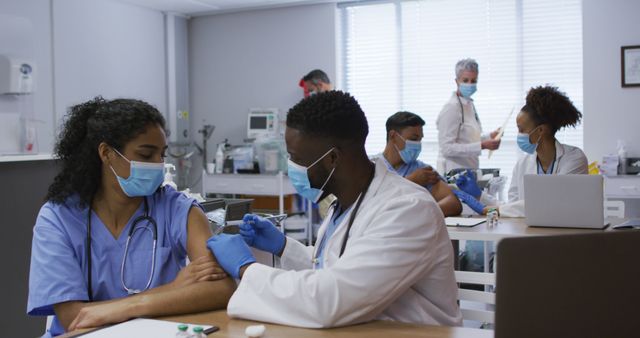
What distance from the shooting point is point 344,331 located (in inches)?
51.8

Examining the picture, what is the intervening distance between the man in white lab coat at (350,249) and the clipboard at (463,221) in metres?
1.48

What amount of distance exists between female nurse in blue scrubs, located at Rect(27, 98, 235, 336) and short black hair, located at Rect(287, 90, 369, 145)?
0.42 meters

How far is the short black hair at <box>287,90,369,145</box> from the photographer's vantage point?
60.0 inches

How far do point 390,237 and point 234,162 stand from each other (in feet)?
17.0

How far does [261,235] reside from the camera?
1.80 metres

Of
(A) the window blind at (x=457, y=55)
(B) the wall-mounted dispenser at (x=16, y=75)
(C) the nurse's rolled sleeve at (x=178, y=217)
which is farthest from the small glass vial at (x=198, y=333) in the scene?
(A) the window blind at (x=457, y=55)

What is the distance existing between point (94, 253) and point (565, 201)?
2.06 meters

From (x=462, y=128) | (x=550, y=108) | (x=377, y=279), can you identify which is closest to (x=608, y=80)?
(x=462, y=128)

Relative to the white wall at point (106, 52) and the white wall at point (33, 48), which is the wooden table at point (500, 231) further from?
the white wall at point (106, 52)

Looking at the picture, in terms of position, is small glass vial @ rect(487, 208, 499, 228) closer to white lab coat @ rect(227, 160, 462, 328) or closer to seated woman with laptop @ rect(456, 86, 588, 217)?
seated woman with laptop @ rect(456, 86, 588, 217)

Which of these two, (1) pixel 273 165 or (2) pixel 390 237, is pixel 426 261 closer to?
(2) pixel 390 237

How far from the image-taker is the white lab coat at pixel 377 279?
131 cm

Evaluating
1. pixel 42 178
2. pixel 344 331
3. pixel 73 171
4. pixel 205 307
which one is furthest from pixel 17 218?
pixel 344 331

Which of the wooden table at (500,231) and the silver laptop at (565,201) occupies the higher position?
the silver laptop at (565,201)
